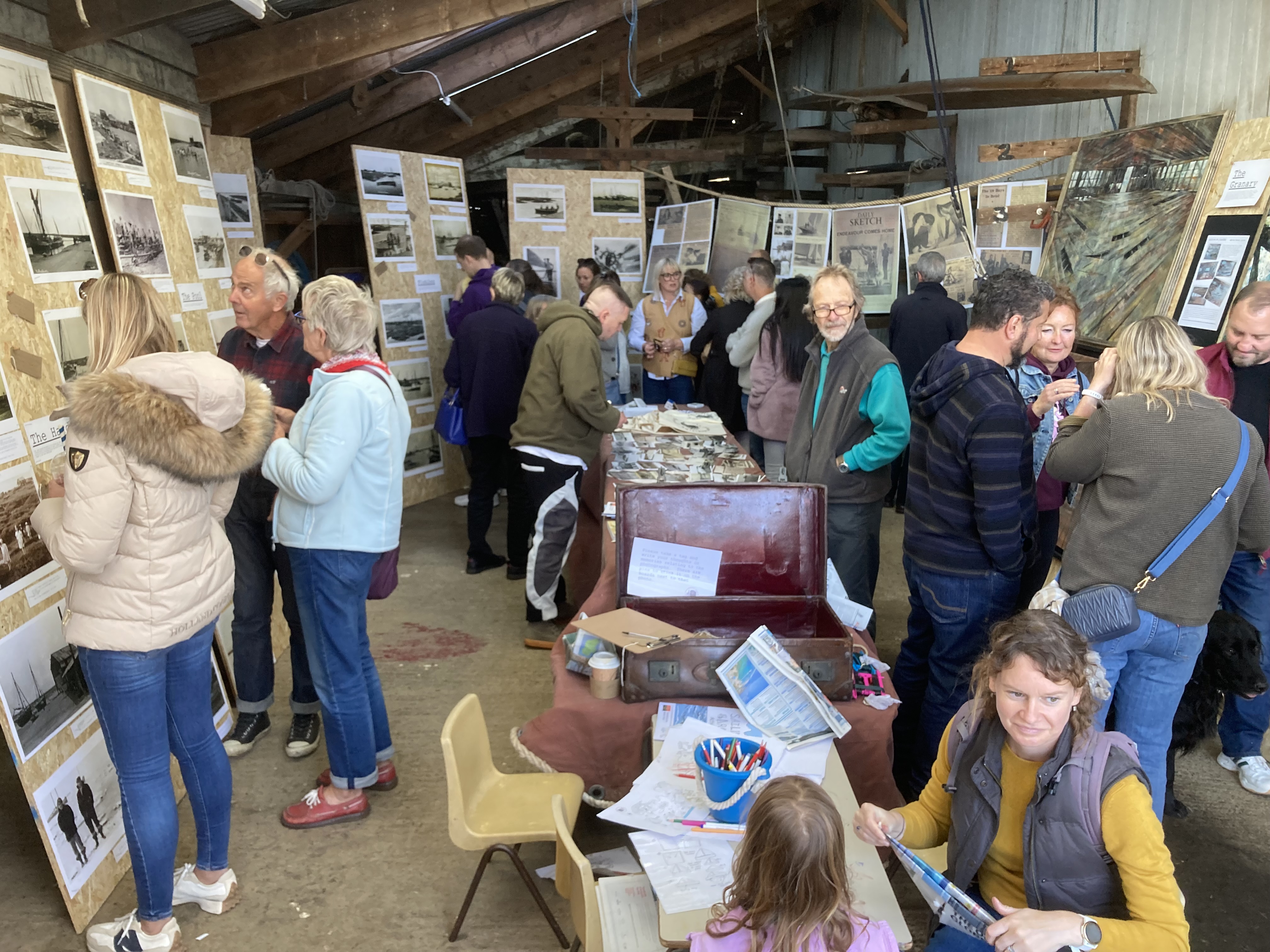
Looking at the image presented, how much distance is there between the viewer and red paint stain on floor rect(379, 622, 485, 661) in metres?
4.43

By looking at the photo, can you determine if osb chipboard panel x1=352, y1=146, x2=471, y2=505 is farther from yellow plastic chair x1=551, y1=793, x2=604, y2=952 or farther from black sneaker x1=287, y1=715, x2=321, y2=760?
yellow plastic chair x1=551, y1=793, x2=604, y2=952

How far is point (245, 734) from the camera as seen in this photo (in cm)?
359

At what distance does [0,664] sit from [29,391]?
30.9 inches

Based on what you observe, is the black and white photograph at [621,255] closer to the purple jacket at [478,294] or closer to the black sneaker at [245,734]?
the purple jacket at [478,294]

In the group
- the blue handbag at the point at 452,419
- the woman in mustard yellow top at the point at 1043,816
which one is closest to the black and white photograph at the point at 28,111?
the blue handbag at the point at 452,419

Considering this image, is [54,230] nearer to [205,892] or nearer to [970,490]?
[205,892]

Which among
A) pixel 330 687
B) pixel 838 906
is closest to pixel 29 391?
pixel 330 687

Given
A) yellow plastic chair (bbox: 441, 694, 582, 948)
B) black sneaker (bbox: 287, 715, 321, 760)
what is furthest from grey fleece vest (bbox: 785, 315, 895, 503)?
black sneaker (bbox: 287, 715, 321, 760)

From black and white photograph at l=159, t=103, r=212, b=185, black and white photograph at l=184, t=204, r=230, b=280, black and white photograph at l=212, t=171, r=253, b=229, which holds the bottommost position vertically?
black and white photograph at l=184, t=204, r=230, b=280

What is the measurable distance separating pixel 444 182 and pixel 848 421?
15.3 ft

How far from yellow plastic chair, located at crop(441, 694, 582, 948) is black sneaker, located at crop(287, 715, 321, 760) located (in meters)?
1.15

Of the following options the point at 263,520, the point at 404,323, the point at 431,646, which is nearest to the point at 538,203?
the point at 404,323

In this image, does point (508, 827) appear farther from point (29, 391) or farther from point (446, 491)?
point (446, 491)

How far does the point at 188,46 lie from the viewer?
484cm
